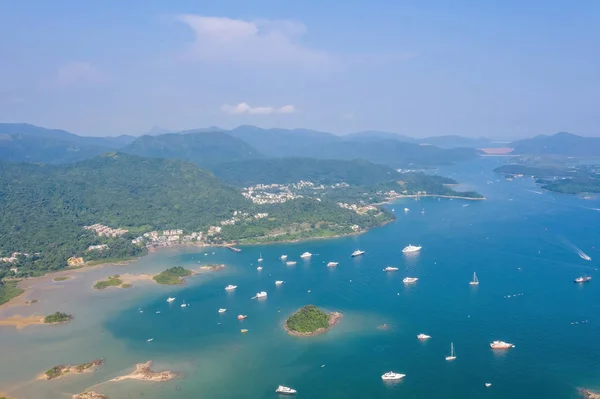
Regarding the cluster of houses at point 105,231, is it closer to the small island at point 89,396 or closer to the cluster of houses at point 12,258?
the cluster of houses at point 12,258

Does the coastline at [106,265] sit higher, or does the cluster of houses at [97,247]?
the cluster of houses at [97,247]

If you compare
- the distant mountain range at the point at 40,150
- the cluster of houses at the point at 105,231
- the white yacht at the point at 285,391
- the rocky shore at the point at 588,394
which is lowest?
the white yacht at the point at 285,391

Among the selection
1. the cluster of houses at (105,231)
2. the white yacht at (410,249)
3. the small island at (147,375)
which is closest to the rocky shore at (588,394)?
the small island at (147,375)

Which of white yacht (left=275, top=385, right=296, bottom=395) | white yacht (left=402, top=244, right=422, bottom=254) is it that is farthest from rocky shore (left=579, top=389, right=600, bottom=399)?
white yacht (left=402, top=244, right=422, bottom=254)

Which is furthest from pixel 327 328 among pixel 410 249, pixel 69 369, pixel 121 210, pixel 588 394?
pixel 121 210

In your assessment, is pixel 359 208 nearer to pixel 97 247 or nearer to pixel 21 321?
pixel 97 247
